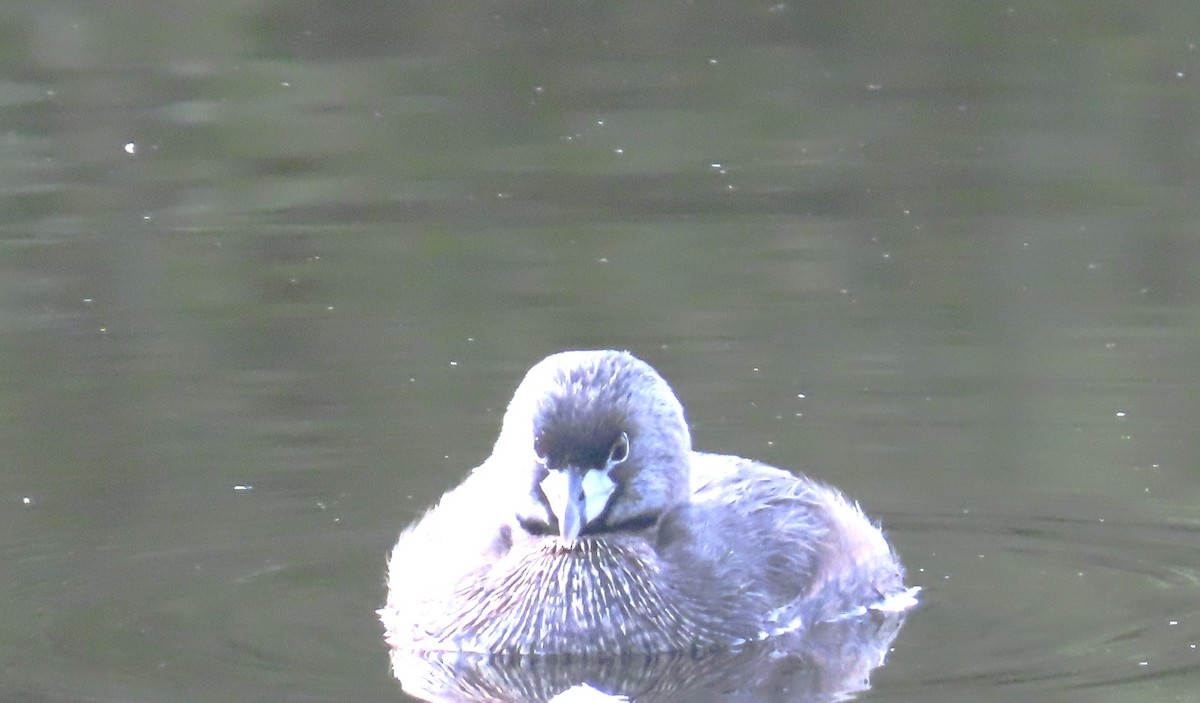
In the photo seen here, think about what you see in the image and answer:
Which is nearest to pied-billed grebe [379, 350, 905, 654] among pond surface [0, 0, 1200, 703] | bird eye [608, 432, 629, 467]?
bird eye [608, 432, 629, 467]

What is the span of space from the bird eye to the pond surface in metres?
0.90

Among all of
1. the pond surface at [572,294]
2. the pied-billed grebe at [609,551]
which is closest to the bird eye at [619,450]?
the pied-billed grebe at [609,551]

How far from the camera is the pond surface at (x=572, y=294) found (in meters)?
7.69

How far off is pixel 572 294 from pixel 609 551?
3.66 meters

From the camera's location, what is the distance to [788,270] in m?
11.5

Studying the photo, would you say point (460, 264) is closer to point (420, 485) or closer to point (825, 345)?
point (825, 345)

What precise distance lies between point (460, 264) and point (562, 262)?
1.58 feet

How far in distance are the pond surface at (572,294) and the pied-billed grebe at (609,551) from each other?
0.28 metres

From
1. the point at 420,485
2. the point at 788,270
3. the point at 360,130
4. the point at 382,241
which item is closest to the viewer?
the point at 420,485

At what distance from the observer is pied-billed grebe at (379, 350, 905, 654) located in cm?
739

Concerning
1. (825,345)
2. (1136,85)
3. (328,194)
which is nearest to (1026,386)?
(825,345)

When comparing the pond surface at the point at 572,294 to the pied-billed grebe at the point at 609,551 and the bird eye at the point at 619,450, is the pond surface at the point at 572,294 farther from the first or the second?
the bird eye at the point at 619,450

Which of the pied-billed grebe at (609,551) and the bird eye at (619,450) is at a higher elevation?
the bird eye at (619,450)

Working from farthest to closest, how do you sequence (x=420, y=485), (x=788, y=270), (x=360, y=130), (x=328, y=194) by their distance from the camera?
(x=360, y=130) → (x=328, y=194) → (x=788, y=270) → (x=420, y=485)
